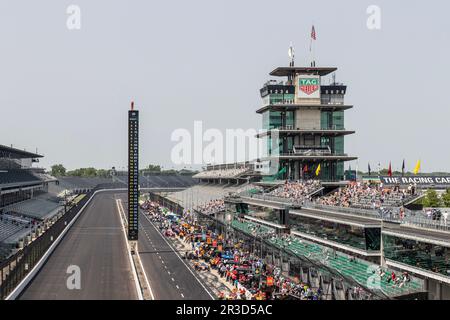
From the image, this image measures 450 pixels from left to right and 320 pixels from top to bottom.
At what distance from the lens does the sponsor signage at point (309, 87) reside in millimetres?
89188

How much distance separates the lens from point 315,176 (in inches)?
3511

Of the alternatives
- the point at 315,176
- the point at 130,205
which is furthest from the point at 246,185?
the point at 130,205

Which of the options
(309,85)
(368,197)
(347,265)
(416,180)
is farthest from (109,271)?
(309,85)

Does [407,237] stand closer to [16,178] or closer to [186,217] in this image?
[186,217]

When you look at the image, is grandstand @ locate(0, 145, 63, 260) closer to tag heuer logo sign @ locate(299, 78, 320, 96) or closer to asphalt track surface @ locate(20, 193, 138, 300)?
asphalt track surface @ locate(20, 193, 138, 300)

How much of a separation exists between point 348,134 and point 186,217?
103ft

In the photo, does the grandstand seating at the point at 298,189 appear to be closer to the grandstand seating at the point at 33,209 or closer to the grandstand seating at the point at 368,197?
the grandstand seating at the point at 368,197

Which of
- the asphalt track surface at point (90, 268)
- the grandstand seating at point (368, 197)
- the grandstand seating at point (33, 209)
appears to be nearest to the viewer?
the asphalt track surface at point (90, 268)

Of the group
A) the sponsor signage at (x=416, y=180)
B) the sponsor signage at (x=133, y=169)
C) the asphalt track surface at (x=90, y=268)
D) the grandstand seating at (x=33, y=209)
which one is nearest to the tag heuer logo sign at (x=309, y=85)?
the sponsor signage at (x=416, y=180)

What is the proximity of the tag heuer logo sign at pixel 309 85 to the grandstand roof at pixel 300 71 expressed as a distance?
2025mm

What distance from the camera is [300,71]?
91.1 meters

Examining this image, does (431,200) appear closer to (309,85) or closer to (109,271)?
(109,271)

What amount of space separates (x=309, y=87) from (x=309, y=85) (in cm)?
35

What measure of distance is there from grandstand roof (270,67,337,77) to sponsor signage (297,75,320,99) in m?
1.84
